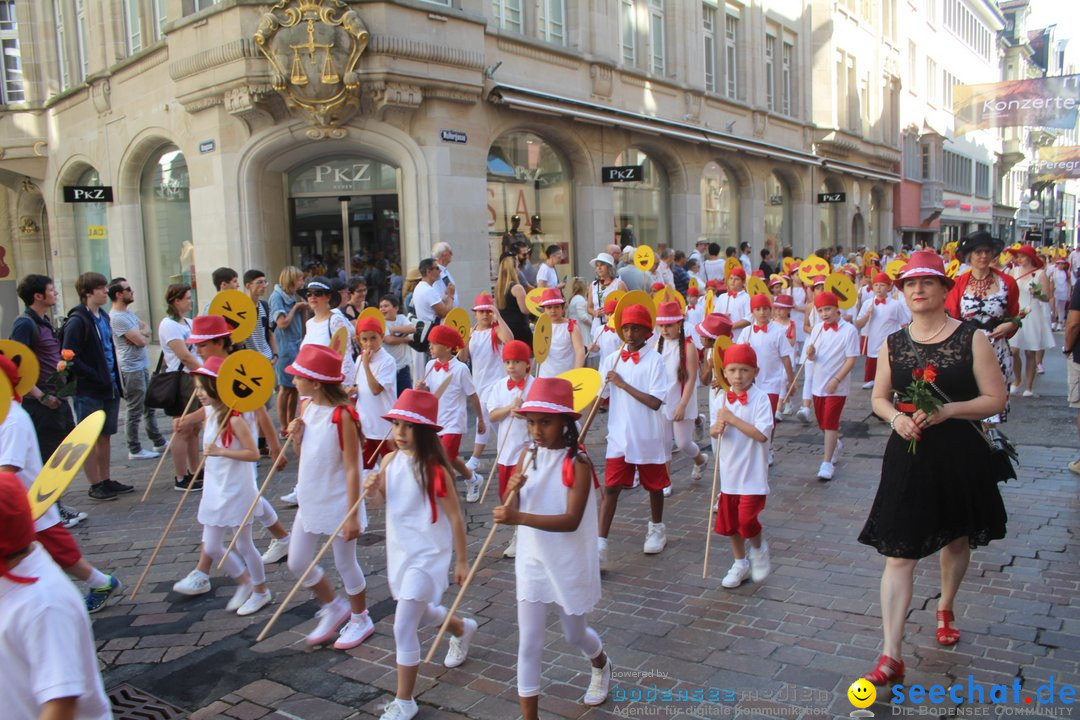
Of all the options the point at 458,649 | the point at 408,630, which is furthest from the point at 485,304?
the point at 408,630

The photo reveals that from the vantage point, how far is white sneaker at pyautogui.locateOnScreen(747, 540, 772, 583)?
5.34 metres

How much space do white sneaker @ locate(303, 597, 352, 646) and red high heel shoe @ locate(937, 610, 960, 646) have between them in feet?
10.5

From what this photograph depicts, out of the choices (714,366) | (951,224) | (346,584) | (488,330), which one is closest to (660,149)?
(488,330)

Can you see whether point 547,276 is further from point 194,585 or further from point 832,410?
point 194,585

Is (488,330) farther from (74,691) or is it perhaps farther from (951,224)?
(951,224)

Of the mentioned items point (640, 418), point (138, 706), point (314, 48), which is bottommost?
point (138, 706)

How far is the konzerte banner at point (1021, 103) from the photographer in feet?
72.4

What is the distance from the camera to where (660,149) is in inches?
816

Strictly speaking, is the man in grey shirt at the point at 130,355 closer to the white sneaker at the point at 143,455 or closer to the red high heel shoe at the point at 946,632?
the white sneaker at the point at 143,455

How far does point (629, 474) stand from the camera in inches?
230

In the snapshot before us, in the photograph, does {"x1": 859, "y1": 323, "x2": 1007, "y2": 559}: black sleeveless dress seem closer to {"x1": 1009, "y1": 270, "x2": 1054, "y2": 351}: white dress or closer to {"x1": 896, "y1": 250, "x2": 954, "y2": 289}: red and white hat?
{"x1": 896, "y1": 250, "x2": 954, "y2": 289}: red and white hat

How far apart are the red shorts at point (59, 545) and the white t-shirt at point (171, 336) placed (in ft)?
11.5

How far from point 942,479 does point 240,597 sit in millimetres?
4032

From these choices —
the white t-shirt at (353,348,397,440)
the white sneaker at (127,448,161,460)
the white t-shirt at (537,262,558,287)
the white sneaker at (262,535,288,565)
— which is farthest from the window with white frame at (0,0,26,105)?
the white sneaker at (262,535,288,565)
